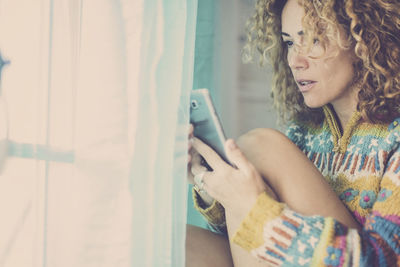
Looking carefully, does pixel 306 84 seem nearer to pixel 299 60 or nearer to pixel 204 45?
pixel 299 60

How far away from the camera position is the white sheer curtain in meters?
0.61

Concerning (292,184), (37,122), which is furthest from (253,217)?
(37,122)

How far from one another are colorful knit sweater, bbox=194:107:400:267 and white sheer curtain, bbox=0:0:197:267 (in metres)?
0.14

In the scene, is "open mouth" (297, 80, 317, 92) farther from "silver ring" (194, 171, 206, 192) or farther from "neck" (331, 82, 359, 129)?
"silver ring" (194, 171, 206, 192)

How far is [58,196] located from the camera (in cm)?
64

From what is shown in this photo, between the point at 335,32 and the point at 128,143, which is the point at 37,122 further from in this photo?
the point at 335,32

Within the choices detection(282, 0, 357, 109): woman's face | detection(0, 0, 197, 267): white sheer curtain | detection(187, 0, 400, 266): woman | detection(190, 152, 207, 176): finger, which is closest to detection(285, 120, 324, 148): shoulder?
detection(187, 0, 400, 266): woman

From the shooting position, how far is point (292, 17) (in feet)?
3.19

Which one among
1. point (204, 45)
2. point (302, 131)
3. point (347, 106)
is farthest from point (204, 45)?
point (347, 106)

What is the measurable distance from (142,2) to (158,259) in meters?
0.39

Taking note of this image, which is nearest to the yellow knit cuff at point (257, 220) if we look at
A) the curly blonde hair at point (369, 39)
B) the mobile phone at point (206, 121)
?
the mobile phone at point (206, 121)

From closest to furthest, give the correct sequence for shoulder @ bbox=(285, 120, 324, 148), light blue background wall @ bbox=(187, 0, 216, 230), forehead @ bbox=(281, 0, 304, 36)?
forehead @ bbox=(281, 0, 304, 36) < shoulder @ bbox=(285, 120, 324, 148) < light blue background wall @ bbox=(187, 0, 216, 230)

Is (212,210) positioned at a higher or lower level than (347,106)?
lower

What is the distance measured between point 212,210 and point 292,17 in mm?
446
